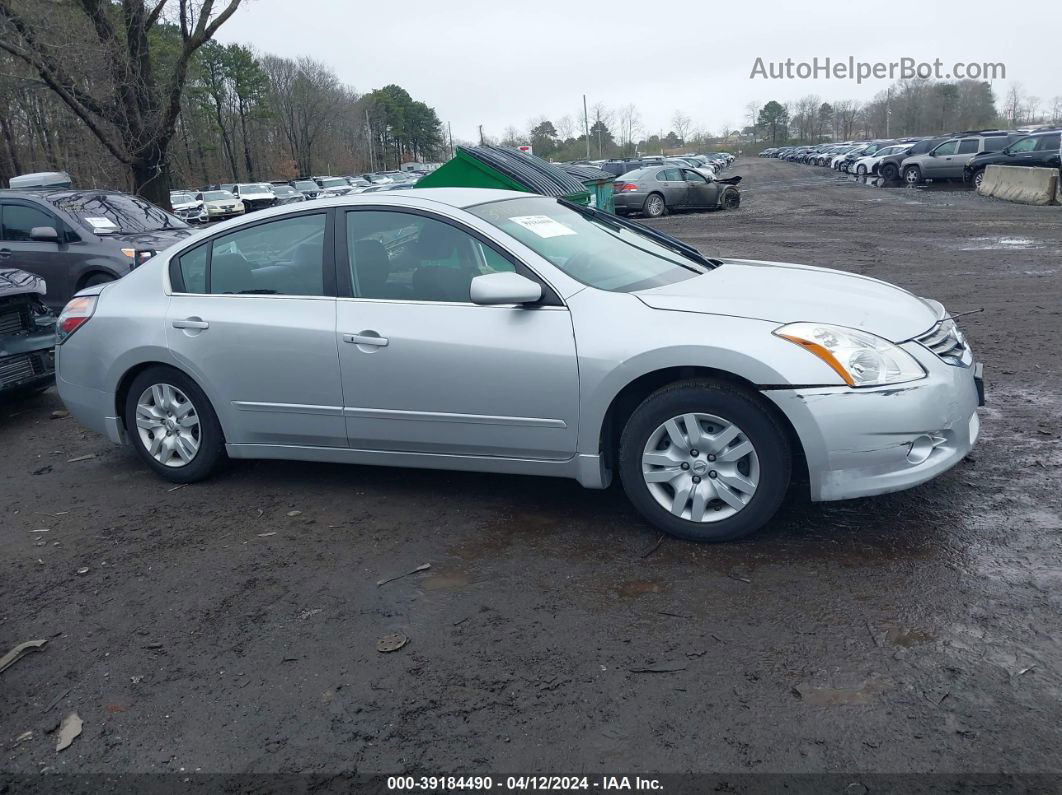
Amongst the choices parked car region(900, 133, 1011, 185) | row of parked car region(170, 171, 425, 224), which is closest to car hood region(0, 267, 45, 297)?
row of parked car region(170, 171, 425, 224)

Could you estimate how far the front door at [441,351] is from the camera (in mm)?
4391

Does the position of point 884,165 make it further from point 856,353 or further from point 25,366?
point 856,353

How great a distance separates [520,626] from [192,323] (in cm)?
275

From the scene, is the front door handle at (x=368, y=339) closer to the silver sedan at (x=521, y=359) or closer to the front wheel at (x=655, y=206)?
the silver sedan at (x=521, y=359)

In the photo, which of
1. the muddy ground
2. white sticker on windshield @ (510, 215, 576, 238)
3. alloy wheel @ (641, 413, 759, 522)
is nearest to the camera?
the muddy ground

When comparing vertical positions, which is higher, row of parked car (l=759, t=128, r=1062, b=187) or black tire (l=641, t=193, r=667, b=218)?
row of parked car (l=759, t=128, r=1062, b=187)

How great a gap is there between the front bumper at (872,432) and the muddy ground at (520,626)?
1.09ft

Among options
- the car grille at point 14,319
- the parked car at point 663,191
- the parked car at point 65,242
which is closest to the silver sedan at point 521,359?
the car grille at point 14,319

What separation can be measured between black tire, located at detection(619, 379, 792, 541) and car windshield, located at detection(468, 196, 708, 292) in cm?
70

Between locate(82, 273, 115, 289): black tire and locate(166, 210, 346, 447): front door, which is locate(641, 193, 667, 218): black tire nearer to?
locate(82, 273, 115, 289): black tire

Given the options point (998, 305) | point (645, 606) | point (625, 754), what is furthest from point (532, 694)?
point (998, 305)

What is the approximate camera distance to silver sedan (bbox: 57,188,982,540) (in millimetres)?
4016

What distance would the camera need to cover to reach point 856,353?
4.00 m

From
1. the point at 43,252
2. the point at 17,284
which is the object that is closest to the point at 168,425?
the point at 17,284
